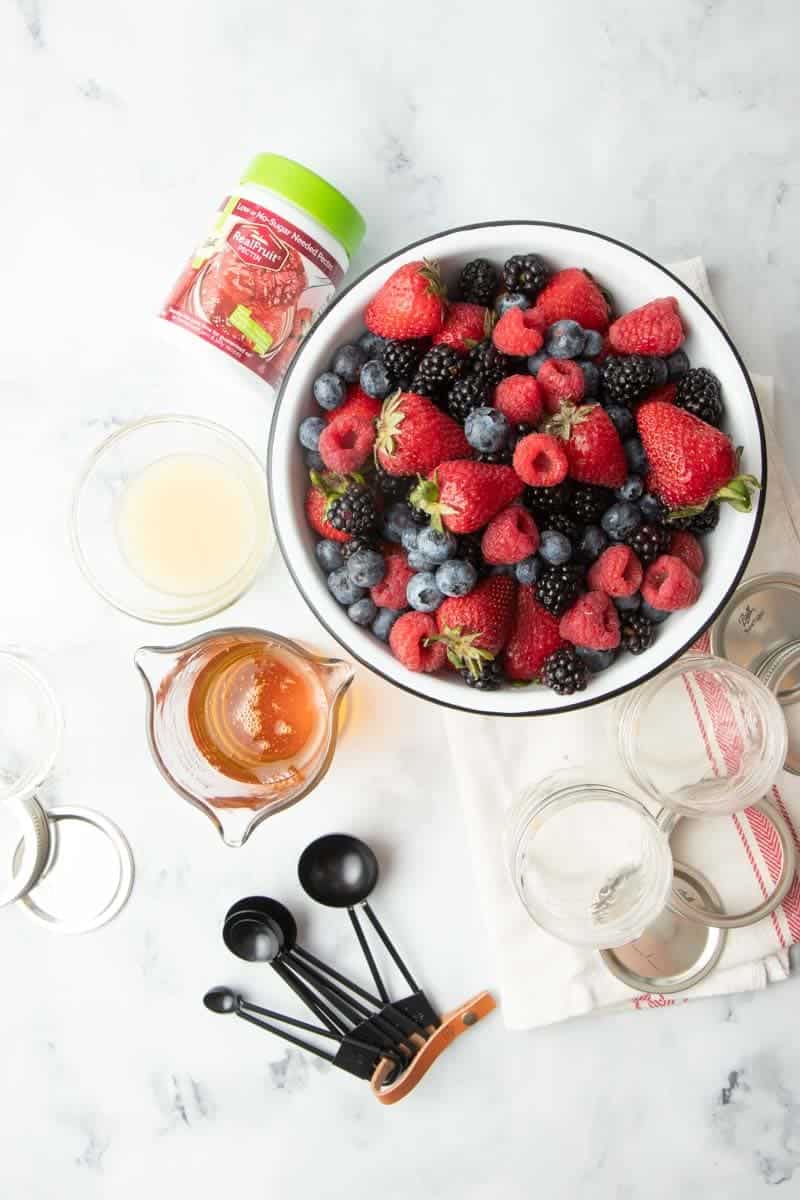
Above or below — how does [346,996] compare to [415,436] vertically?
below

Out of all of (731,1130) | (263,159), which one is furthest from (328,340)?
(731,1130)

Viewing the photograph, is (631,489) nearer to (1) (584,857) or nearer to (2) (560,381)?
(2) (560,381)

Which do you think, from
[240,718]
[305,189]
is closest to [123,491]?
[240,718]

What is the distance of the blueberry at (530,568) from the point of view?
0.97 metres

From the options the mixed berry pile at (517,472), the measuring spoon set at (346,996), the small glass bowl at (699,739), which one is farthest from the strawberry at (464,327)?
the measuring spoon set at (346,996)

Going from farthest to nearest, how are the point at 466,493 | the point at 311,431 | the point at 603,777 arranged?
the point at 603,777 < the point at 311,431 < the point at 466,493

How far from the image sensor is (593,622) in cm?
95

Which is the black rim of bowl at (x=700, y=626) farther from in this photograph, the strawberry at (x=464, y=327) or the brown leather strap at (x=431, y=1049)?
the brown leather strap at (x=431, y=1049)

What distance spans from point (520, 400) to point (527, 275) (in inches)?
5.7

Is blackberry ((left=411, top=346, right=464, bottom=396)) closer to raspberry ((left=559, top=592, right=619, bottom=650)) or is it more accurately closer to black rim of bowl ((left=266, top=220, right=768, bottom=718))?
black rim of bowl ((left=266, top=220, right=768, bottom=718))

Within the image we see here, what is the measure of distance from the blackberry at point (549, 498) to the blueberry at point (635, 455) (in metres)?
0.07

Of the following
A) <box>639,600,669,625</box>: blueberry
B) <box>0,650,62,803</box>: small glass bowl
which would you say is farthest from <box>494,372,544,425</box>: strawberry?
<box>0,650,62,803</box>: small glass bowl

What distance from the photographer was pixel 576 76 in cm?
128

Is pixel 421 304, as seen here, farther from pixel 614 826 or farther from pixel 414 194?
pixel 614 826
